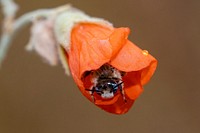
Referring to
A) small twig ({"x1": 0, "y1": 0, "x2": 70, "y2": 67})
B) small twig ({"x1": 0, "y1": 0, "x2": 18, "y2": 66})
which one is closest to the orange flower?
small twig ({"x1": 0, "y1": 0, "x2": 70, "y2": 67})

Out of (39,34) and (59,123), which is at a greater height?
(39,34)

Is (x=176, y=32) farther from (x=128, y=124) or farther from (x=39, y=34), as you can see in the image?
(x=39, y=34)

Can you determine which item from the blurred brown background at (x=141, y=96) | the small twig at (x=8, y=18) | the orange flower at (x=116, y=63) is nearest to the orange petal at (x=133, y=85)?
the orange flower at (x=116, y=63)

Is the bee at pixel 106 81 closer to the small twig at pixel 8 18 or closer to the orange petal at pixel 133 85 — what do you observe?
the orange petal at pixel 133 85

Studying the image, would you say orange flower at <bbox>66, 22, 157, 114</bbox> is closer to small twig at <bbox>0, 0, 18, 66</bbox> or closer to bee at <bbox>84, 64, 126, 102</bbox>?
bee at <bbox>84, 64, 126, 102</bbox>

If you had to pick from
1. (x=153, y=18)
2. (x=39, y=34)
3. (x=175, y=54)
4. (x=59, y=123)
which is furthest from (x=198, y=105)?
(x=39, y=34)

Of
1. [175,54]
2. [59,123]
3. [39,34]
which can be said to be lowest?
[59,123]

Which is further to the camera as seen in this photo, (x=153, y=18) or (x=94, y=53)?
(x=153, y=18)
